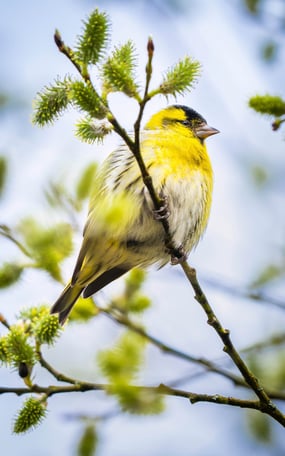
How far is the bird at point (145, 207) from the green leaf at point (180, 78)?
1331 millimetres

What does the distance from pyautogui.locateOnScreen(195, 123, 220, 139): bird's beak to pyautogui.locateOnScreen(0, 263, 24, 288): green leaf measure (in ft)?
6.03

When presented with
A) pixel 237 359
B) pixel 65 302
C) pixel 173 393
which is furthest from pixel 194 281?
pixel 65 302

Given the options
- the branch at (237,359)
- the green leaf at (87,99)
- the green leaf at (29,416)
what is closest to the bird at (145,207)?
the branch at (237,359)

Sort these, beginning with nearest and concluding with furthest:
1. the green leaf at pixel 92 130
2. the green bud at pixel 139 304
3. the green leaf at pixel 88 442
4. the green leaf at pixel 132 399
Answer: the green leaf at pixel 132 399 < the green leaf at pixel 92 130 < the green leaf at pixel 88 442 < the green bud at pixel 139 304

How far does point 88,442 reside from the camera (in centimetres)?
247

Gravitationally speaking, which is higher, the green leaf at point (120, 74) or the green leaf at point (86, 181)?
the green leaf at point (86, 181)

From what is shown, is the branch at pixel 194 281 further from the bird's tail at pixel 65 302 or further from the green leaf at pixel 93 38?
the bird's tail at pixel 65 302

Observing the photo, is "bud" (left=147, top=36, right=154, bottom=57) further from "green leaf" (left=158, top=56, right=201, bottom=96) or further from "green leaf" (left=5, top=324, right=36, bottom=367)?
"green leaf" (left=5, top=324, right=36, bottom=367)

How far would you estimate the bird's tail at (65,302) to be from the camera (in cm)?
299

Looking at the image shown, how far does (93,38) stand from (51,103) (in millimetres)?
302

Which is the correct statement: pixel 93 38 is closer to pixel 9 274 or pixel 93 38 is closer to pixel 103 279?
pixel 9 274

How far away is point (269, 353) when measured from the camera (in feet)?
11.0

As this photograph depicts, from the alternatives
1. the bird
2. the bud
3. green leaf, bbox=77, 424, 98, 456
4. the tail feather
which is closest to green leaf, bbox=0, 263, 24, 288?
the bird

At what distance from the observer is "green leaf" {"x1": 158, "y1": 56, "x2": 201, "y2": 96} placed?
215cm
